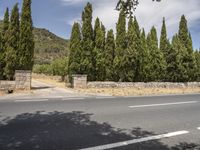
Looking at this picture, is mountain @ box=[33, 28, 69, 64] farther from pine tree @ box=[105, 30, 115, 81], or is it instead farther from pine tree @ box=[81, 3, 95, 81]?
pine tree @ box=[81, 3, 95, 81]

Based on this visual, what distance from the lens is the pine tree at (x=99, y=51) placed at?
22.7 meters

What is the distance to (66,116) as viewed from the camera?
28.3ft

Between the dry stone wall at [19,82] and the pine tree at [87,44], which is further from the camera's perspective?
the pine tree at [87,44]

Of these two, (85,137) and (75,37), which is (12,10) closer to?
(75,37)

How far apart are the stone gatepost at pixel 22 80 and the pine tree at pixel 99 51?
7.30 metres

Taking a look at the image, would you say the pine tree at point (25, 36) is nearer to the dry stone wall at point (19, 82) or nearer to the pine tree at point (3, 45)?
the dry stone wall at point (19, 82)

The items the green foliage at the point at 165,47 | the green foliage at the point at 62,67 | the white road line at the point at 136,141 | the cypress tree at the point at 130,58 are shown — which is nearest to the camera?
the white road line at the point at 136,141

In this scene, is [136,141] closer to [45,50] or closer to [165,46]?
[165,46]

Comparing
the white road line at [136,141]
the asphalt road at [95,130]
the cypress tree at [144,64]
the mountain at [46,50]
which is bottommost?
the white road line at [136,141]

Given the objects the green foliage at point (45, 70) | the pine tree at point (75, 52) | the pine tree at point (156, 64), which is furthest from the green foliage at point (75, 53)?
the green foliage at point (45, 70)

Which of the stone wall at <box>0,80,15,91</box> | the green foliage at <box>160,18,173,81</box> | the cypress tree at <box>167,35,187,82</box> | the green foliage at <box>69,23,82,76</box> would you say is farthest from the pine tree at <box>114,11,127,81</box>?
the stone wall at <box>0,80,15,91</box>

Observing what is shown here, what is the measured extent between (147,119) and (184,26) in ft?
76.2

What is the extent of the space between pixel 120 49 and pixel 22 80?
10644 millimetres

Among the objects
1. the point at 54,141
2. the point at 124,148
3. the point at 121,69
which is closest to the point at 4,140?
the point at 54,141
